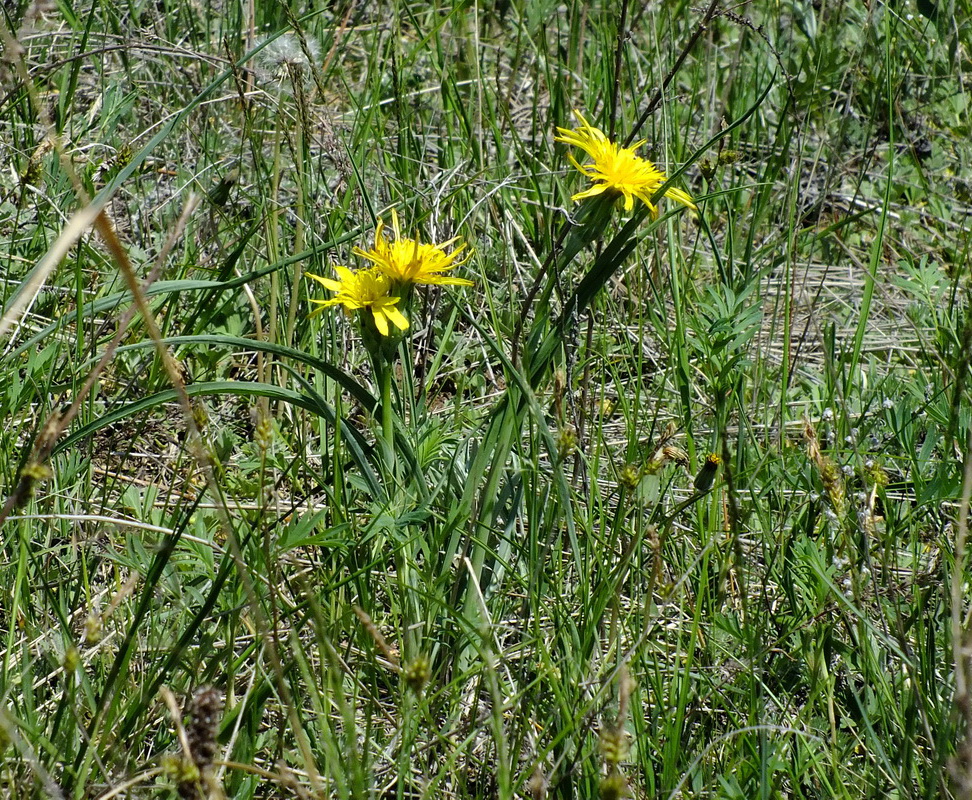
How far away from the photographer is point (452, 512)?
4.61 feet

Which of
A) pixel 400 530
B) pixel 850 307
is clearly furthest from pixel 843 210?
pixel 400 530

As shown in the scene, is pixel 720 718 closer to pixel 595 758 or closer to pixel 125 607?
pixel 595 758

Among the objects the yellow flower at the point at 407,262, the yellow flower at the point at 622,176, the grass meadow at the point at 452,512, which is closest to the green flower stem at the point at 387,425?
the grass meadow at the point at 452,512

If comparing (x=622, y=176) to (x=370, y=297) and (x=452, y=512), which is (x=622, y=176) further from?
(x=452, y=512)

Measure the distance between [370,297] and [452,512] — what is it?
34 centimetres

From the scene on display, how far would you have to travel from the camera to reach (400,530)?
1.41m

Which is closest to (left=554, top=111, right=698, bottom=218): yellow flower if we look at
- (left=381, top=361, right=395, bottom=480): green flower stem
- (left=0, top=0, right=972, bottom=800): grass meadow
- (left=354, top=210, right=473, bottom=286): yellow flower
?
(left=0, top=0, right=972, bottom=800): grass meadow

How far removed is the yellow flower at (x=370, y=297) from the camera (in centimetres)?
137

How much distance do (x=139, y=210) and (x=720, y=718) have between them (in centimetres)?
196

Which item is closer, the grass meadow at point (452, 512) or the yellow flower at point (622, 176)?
the grass meadow at point (452, 512)

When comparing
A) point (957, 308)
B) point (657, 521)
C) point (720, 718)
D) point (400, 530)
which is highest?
point (957, 308)

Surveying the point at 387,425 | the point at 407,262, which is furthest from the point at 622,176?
the point at 387,425

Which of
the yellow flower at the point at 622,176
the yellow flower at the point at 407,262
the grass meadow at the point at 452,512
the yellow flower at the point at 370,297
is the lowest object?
the grass meadow at the point at 452,512

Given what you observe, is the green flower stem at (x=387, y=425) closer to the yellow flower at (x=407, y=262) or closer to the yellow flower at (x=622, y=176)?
the yellow flower at (x=407, y=262)
